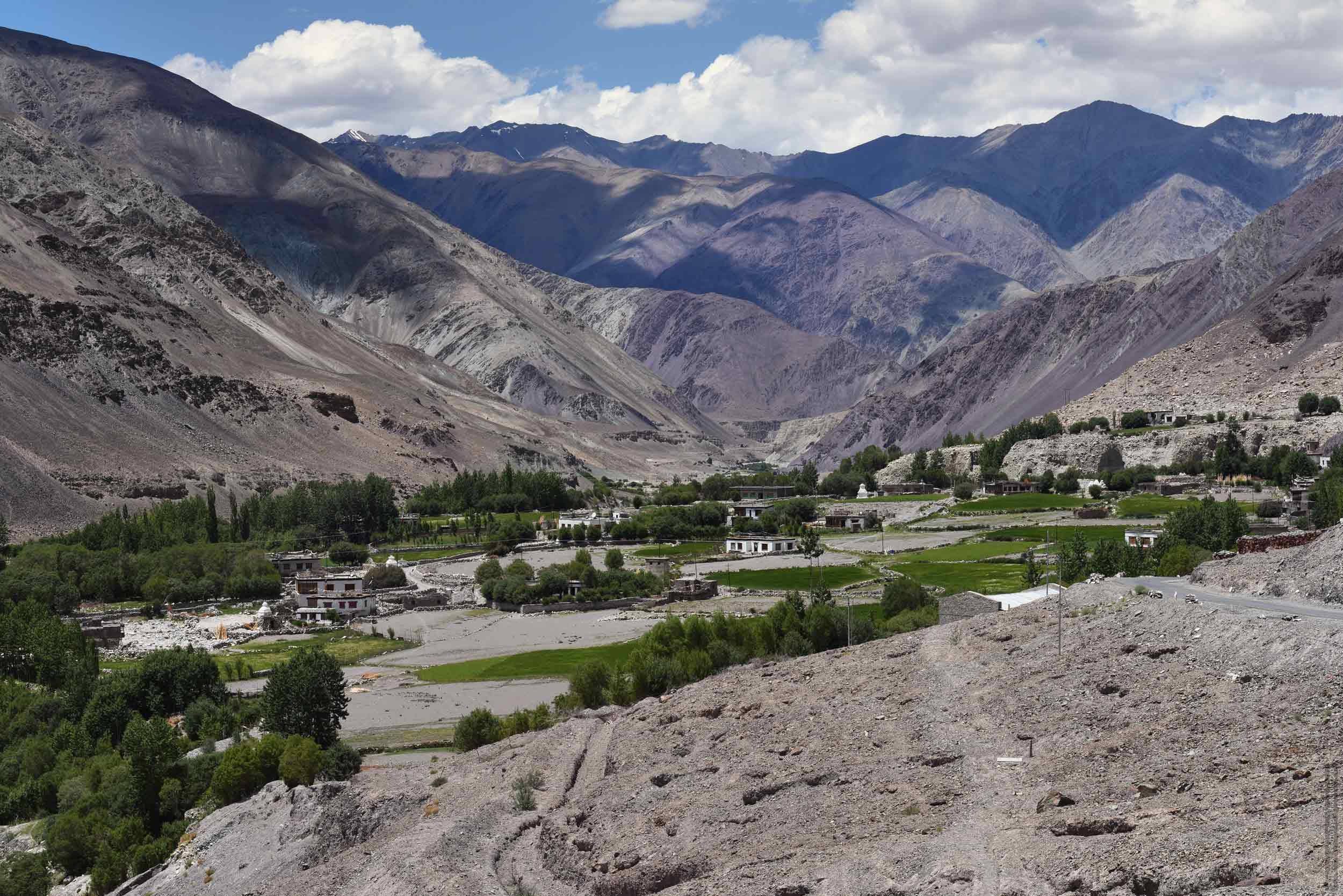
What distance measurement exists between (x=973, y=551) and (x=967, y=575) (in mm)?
15958

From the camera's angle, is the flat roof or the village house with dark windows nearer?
the flat roof

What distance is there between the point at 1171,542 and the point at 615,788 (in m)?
52.7

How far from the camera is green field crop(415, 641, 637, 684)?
6981cm

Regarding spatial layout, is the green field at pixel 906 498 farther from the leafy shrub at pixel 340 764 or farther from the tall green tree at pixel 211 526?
the leafy shrub at pixel 340 764

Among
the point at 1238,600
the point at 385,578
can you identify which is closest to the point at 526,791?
the point at 1238,600

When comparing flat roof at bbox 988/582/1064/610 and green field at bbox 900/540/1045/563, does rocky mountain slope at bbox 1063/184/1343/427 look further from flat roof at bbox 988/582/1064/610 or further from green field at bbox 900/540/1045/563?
flat roof at bbox 988/582/1064/610

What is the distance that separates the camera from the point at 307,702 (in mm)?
53594

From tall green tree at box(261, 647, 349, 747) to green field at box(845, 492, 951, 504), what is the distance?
10077cm

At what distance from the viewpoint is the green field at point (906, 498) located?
153000mm

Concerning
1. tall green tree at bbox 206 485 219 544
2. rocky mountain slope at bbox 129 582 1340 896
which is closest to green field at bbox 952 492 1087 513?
tall green tree at bbox 206 485 219 544

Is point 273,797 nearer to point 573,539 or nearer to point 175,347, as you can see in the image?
point 573,539

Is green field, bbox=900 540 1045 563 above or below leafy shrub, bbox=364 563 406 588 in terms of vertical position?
below

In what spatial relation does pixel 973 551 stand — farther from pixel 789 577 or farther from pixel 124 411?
pixel 124 411

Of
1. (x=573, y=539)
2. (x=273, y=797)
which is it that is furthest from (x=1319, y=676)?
(x=573, y=539)
